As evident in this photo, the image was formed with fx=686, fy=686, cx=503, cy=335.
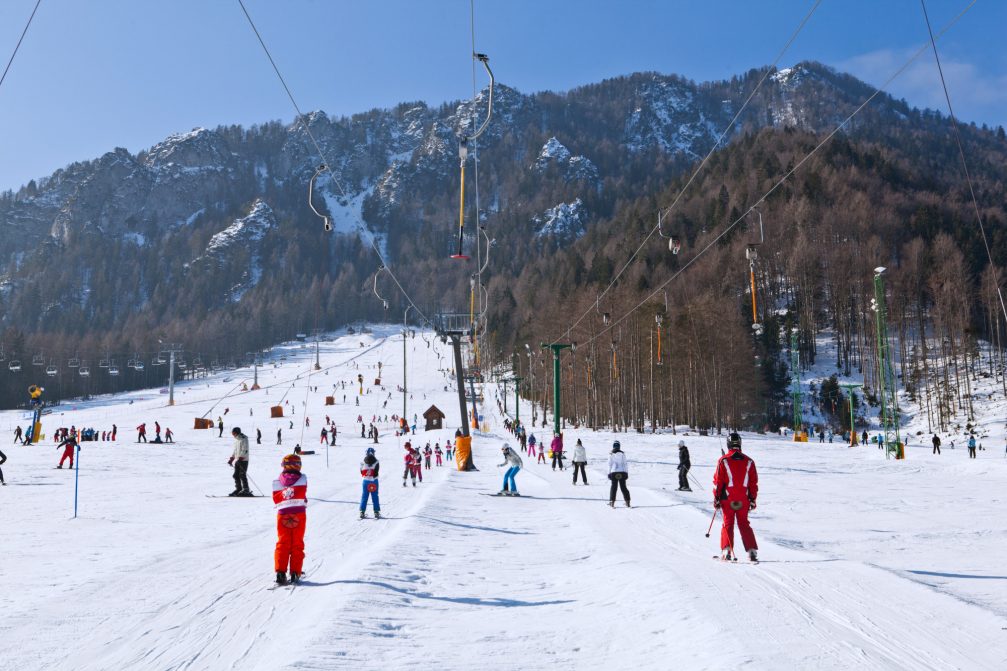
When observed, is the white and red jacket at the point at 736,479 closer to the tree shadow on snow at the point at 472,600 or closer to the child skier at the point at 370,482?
the tree shadow on snow at the point at 472,600

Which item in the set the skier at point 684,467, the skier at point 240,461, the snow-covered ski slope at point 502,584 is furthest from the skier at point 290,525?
the skier at point 684,467

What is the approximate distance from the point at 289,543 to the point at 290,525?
21 cm

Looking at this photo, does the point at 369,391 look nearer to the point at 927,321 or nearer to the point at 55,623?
the point at 927,321

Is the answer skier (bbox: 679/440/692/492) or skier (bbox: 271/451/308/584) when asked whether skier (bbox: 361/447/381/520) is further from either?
skier (bbox: 679/440/692/492)

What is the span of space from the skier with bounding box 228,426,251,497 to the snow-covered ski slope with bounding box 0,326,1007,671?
1052mm

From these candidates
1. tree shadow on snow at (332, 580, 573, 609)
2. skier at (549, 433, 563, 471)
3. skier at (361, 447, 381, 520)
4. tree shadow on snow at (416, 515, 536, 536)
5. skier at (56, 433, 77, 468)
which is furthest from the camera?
skier at (549, 433, 563, 471)

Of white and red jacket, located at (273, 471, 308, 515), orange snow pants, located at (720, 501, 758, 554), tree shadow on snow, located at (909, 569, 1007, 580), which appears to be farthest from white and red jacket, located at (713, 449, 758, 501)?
white and red jacket, located at (273, 471, 308, 515)

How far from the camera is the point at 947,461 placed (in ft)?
106

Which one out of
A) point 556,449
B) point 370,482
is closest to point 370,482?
point 370,482

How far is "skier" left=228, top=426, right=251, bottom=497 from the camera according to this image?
17969 mm

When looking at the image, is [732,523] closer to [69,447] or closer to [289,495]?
[289,495]

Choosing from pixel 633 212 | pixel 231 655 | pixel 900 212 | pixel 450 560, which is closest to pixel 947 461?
pixel 450 560

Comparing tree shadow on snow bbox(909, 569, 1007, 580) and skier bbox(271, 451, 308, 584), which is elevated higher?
skier bbox(271, 451, 308, 584)

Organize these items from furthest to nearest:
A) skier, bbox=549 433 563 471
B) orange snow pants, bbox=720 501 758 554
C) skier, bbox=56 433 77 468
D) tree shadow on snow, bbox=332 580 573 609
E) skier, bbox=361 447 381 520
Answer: skier, bbox=549 433 563 471, skier, bbox=56 433 77 468, skier, bbox=361 447 381 520, orange snow pants, bbox=720 501 758 554, tree shadow on snow, bbox=332 580 573 609
